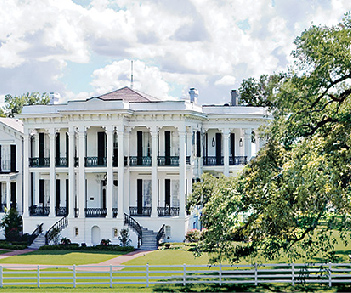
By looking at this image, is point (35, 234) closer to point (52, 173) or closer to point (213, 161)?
point (52, 173)

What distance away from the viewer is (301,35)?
78.5 feet

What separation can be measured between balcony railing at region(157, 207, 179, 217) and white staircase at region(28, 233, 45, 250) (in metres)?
8.29

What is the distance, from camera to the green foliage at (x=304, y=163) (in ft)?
72.8

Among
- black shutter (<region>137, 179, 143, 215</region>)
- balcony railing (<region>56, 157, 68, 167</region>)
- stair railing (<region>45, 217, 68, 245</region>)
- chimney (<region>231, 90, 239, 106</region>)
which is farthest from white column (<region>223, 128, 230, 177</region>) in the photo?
stair railing (<region>45, 217, 68, 245</region>)

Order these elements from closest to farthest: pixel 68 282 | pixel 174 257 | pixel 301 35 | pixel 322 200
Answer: pixel 322 200
pixel 301 35
pixel 68 282
pixel 174 257

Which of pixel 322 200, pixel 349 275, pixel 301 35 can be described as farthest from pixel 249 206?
pixel 301 35

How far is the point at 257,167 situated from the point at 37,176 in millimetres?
25597

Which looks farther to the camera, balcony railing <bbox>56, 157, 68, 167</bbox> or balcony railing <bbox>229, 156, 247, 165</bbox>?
balcony railing <bbox>229, 156, 247, 165</bbox>

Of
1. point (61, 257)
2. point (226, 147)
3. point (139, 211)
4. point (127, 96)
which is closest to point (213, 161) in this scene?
point (226, 147)

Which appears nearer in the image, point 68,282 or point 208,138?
point 68,282

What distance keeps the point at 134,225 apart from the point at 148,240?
153 centimetres

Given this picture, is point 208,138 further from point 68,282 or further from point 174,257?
point 68,282

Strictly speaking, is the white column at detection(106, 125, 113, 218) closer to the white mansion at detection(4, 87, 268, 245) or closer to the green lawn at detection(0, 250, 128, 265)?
the white mansion at detection(4, 87, 268, 245)

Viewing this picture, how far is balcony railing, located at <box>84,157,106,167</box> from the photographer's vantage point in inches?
1703
